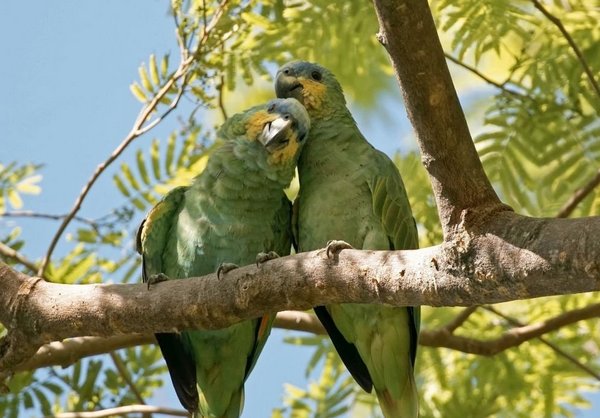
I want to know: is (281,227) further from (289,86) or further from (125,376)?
(125,376)

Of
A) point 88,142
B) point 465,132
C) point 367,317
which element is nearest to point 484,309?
point 367,317

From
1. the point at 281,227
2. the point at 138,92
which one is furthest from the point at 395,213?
the point at 138,92

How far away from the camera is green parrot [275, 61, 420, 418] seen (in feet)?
11.2

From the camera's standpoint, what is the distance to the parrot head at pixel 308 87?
3.83m

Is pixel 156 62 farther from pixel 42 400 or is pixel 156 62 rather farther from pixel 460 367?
pixel 460 367

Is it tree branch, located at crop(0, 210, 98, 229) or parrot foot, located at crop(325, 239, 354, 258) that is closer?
parrot foot, located at crop(325, 239, 354, 258)

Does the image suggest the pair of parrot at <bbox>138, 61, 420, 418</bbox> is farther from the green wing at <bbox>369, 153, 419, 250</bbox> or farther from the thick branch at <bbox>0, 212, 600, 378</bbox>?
the thick branch at <bbox>0, 212, 600, 378</bbox>

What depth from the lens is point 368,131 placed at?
212 inches

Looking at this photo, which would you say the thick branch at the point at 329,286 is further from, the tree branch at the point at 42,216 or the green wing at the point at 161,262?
the tree branch at the point at 42,216

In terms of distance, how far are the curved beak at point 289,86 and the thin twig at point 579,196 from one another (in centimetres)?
118

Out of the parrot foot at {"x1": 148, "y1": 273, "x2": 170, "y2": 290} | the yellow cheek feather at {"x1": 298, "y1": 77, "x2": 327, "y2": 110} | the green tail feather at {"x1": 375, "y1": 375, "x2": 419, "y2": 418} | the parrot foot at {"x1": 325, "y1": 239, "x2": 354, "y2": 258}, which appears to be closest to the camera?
the parrot foot at {"x1": 325, "y1": 239, "x2": 354, "y2": 258}

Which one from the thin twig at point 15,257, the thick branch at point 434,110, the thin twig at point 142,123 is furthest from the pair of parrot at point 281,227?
the thick branch at point 434,110

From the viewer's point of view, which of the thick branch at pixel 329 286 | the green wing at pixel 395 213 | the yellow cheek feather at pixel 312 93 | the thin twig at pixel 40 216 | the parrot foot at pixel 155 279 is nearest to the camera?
the thick branch at pixel 329 286

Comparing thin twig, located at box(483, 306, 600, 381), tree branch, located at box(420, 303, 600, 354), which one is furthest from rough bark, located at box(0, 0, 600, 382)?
thin twig, located at box(483, 306, 600, 381)
